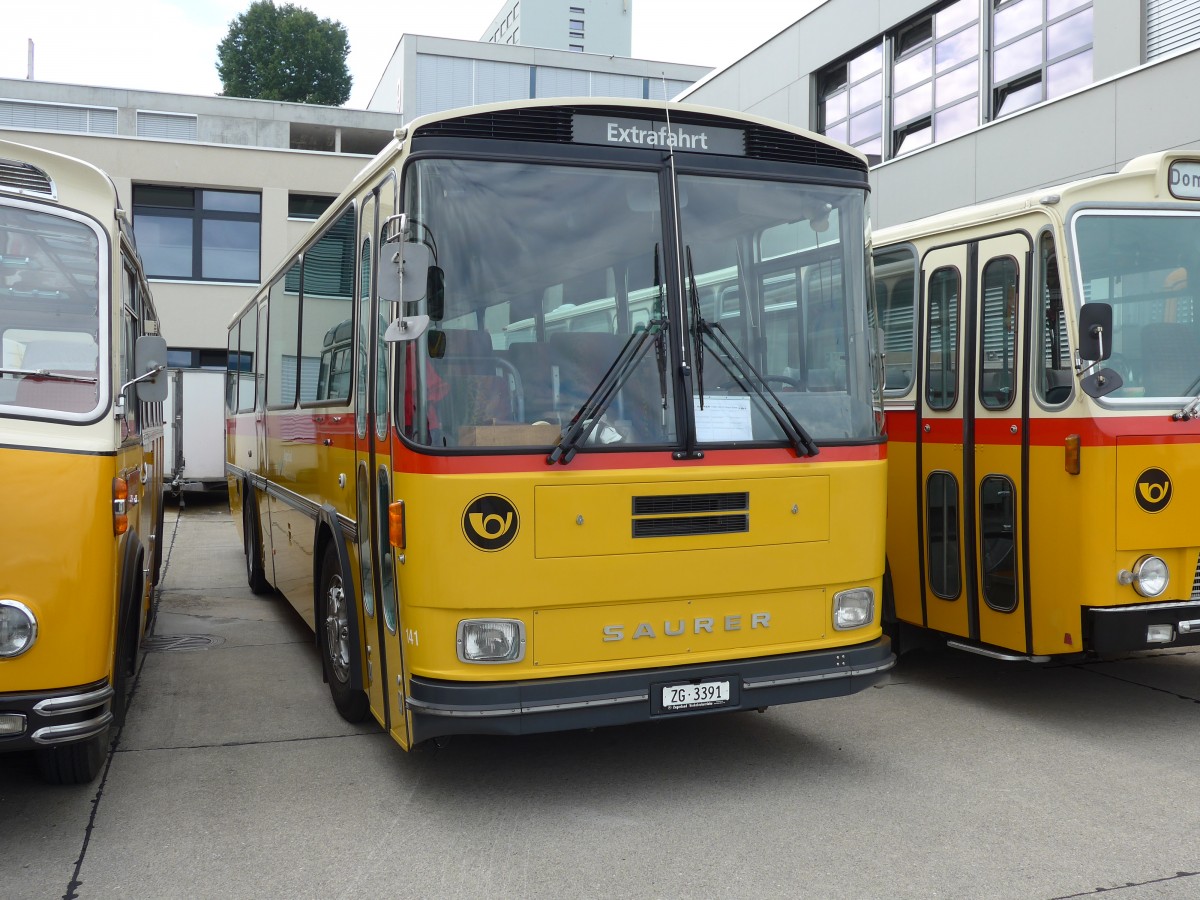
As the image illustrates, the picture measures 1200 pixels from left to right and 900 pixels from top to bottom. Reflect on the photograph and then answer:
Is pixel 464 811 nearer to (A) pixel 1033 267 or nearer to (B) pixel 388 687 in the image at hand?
(B) pixel 388 687

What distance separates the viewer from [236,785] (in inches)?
206

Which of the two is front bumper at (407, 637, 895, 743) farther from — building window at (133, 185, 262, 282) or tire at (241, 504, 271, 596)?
building window at (133, 185, 262, 282)

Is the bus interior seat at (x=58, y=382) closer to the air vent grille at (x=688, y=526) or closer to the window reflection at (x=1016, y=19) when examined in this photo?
the air vent grille at (x=688, y=526)

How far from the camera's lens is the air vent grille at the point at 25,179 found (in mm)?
4664

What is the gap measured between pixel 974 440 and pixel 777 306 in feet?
6.64

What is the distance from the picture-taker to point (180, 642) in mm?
8766

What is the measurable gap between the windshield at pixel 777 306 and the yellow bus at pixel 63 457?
249cm

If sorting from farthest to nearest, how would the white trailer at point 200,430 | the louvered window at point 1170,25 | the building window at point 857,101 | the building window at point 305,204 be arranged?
1. the building window at point 305,204
2. the white trailer at point 200,430
3. the building window at point 857,101
4. the louvered window at point 1170,25

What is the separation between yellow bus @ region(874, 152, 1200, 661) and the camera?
18.8ft

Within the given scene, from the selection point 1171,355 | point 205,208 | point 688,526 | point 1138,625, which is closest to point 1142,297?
point 1171,355

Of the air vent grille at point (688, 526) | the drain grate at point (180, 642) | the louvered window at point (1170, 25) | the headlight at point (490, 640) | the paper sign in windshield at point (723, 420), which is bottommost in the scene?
the drain grate at point (180, 642)

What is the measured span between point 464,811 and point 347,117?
32.2 meters

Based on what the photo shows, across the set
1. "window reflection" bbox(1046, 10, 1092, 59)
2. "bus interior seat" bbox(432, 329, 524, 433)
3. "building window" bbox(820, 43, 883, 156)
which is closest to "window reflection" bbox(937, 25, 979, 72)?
"window reflection" bbox(1046, 10, 1092, 59)

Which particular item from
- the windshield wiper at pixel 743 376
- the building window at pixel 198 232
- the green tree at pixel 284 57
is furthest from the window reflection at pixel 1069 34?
the green tree at pixel 284 57
